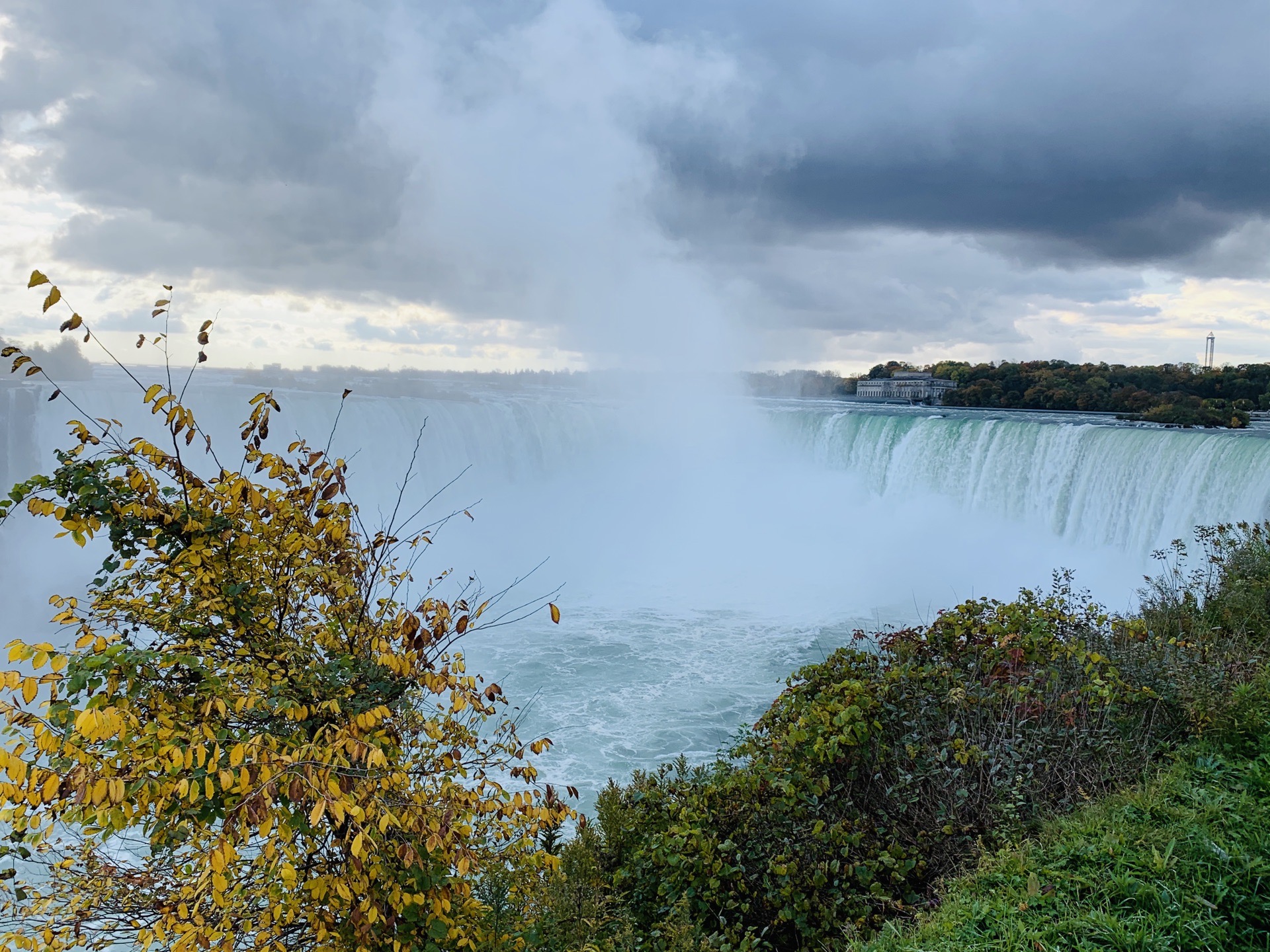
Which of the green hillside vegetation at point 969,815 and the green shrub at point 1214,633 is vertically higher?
the green shrub at point 1214,633

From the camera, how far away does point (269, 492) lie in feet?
12.1

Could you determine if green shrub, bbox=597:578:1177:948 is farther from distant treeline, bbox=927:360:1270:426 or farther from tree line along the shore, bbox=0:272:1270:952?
distant treeline, bbox=927:360:1270:426

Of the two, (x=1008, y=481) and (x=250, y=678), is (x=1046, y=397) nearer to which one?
(x=1008, y=481)

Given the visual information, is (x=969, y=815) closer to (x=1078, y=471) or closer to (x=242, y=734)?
(x=242, y=734)

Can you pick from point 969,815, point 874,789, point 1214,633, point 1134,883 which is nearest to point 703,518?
point 1214,633

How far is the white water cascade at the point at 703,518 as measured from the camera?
13117 millimetres

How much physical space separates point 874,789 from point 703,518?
23.6 m

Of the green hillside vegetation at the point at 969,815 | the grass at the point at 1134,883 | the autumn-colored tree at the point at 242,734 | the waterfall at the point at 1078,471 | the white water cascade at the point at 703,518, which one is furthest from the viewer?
the waterfall at the point at 1078,471

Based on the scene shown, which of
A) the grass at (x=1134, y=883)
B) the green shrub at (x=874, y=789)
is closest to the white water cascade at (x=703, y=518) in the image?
the green shrub at (x=874, y=789)

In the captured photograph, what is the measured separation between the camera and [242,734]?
3.15 m

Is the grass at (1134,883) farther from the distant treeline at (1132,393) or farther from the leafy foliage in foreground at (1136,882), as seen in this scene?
the distant treeline at (1132,393)

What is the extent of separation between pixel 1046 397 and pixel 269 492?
1358 inches

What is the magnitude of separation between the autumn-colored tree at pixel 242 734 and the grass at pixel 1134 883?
1.97 metres

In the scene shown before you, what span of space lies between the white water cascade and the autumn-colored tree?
5.79m
